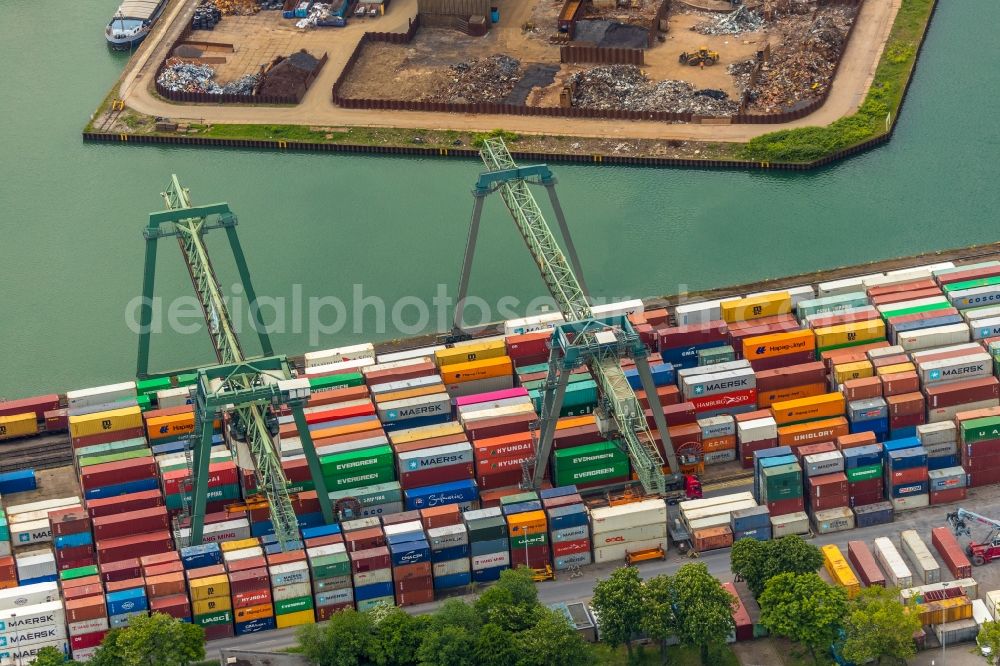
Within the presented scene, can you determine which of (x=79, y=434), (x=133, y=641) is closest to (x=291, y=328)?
(x=79, y=434)

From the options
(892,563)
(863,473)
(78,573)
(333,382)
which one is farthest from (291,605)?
(863,473)

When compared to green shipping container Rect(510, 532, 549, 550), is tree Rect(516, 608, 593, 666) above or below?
below

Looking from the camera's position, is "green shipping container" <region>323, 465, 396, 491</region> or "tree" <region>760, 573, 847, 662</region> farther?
"green shipping container" <region>323, 465, 396, 491</region>

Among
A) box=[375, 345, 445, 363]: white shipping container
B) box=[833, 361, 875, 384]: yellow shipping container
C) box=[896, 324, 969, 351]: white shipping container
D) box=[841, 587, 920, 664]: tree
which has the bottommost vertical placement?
box=[841, 587, 920, 664]: tree

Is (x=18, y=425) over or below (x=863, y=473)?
over

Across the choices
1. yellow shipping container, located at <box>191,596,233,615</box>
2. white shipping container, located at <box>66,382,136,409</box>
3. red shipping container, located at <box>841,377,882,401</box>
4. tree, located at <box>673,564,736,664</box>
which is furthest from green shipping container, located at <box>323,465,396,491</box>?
red shipping container, located at <box>841,377,882,401</box>

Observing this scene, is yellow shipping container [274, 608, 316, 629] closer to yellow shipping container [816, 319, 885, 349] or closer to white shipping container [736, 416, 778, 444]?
white shipping container [736, 416, 778, 444]

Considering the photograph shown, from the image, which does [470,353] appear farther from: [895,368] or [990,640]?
[990,640]
